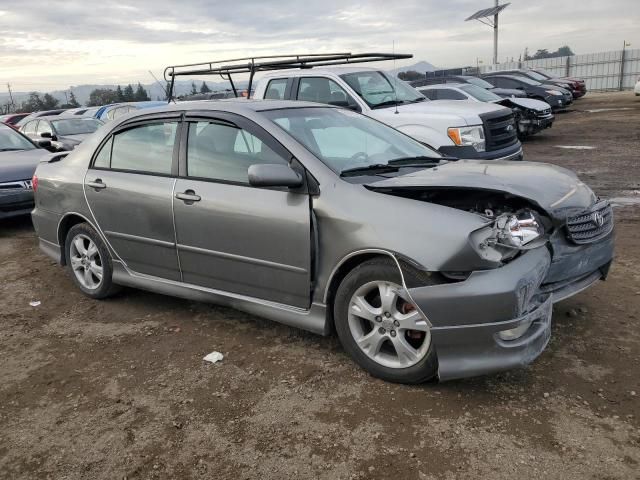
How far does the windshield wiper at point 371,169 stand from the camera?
12.5 feet

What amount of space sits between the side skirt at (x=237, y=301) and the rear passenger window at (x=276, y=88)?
4827 mm

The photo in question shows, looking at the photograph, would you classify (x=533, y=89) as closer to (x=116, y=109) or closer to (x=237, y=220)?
(x=116, y=109)

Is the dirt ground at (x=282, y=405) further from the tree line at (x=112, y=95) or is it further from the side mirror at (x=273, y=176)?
the tree line at (x=112, y=95)

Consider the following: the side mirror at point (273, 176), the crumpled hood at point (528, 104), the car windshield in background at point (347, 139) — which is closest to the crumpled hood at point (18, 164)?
the car windshield in background at point (347, 139)

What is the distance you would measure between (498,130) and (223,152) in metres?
5.95

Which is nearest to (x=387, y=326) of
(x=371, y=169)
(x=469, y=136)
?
(x=371, y=169)

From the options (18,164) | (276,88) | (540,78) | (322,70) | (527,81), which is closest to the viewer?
(18,164)

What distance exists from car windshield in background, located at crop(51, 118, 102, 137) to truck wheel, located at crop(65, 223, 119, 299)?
387 inches

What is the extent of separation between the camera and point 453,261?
314 cm

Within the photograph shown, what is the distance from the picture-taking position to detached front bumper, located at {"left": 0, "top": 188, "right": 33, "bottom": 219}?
7.80 m

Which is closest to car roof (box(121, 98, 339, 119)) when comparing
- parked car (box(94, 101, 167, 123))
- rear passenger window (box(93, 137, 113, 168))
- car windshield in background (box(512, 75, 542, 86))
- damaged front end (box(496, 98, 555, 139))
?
rear passenger window (box(93, 137, 113, 168))

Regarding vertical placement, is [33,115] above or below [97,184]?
below

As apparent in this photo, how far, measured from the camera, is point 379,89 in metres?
9.02

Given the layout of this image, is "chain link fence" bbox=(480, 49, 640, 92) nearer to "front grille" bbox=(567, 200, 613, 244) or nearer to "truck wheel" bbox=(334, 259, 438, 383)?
"front grille" bbox=(567, 200, 613, 244)
